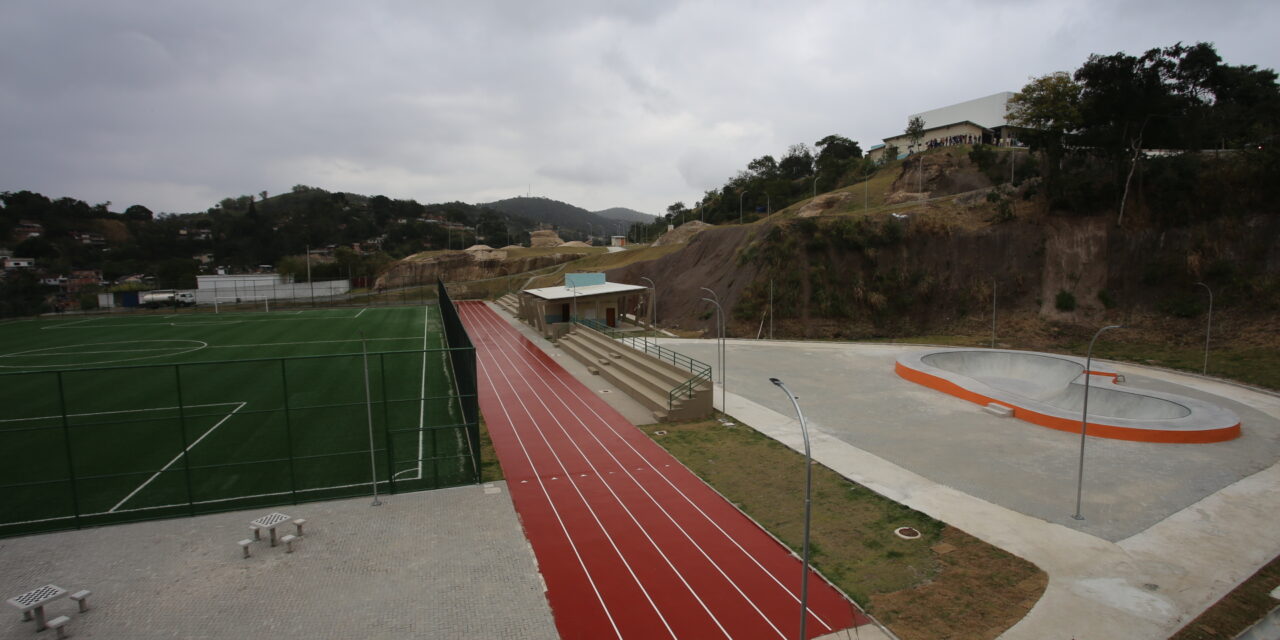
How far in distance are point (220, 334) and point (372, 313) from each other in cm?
1627

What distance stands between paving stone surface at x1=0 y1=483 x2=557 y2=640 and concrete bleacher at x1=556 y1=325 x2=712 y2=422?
8890 mm

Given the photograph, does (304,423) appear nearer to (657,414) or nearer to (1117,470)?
(657,414)

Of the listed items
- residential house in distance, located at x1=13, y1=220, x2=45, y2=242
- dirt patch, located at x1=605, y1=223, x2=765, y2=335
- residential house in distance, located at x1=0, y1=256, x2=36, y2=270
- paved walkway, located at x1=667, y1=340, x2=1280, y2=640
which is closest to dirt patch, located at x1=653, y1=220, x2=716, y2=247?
dirt patch, located at x1=605, y1=223, x2=765, y2=335

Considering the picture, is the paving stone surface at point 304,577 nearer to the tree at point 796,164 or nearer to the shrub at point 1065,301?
the shrub at point 1065,301

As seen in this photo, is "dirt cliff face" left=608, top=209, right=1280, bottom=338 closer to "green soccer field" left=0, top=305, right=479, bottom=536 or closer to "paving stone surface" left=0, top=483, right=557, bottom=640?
"green soccer field" left=0, top=305, right=479, bottom=536

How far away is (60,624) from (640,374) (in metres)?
18.6

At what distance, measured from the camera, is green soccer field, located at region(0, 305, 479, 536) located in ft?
43.3

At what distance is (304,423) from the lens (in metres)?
18.7

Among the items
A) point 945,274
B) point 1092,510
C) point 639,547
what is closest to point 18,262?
point 639,547

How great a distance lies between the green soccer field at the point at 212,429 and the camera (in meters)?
13.2

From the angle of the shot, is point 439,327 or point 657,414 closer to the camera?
point 657,414

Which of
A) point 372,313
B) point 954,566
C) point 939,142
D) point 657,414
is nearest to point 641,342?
point 657,414

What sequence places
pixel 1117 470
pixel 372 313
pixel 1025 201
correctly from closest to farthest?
pixel 1117 470, pixel 1025 201, pixel 372 313

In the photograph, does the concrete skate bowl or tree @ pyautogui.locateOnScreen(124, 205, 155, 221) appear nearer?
the concrete skate bowl
